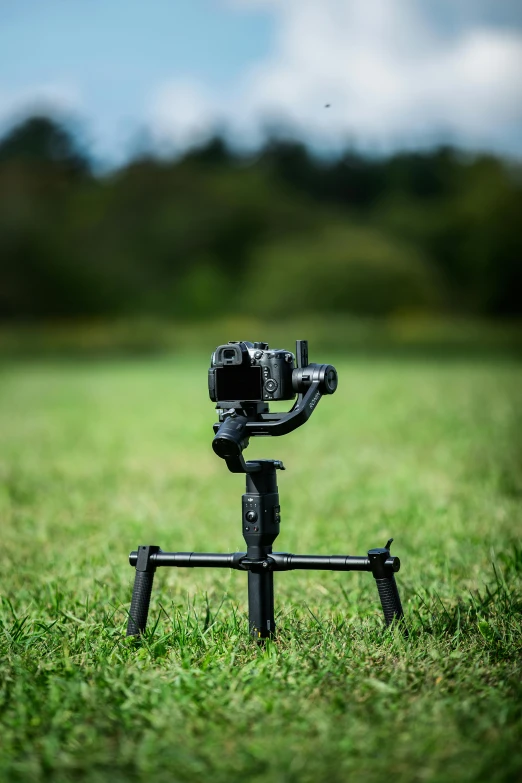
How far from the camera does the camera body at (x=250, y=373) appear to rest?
A: 10.1 ft

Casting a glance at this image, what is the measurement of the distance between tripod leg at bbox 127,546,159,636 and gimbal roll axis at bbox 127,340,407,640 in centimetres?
6

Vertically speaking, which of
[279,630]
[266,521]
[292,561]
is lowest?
[279,630]

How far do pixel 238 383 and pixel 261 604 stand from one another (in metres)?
0.75

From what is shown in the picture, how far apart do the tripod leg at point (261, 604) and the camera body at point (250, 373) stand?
0.59 m

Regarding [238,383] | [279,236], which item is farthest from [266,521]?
[279,236]

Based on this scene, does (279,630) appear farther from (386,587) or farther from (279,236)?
(279,236)

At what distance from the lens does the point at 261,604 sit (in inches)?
128

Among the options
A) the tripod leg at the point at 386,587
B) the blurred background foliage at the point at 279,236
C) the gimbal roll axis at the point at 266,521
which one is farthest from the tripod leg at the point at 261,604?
the blurred background foliage at the point at 279,236

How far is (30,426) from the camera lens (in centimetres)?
1243

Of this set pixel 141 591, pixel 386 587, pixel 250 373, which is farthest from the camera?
pixel 141 591

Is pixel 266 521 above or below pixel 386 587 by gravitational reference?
above

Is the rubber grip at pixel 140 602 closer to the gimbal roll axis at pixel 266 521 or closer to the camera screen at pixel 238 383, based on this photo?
the gimbal roll axis at pixel 266 521

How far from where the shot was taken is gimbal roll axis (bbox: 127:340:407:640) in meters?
3.05

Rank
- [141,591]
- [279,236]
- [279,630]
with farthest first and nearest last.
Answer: [279,236] → [279,630] → [141,591]
